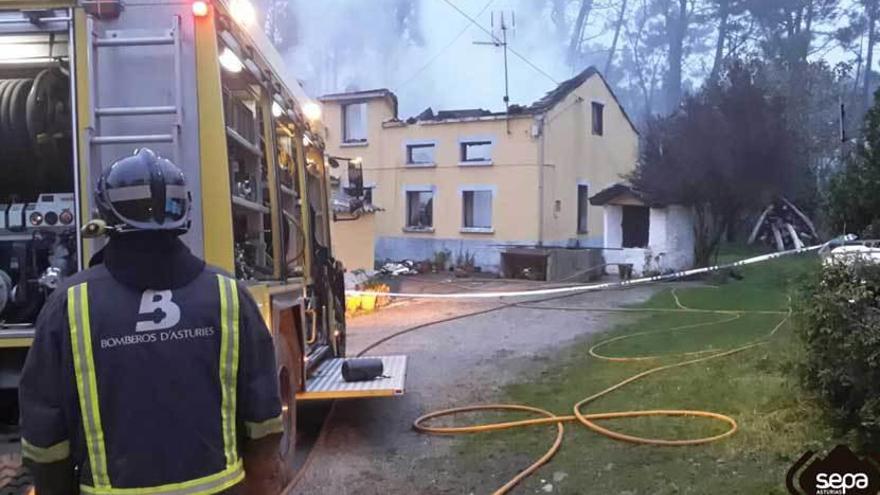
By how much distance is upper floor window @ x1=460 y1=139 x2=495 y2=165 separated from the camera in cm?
2489

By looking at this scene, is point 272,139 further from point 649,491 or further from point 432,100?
point 432,100

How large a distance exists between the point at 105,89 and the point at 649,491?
3536 mm

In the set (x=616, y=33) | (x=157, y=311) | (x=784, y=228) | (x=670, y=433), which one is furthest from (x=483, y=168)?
(x=616, y=33)

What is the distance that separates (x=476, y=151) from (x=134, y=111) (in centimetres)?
2200

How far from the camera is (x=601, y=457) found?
5184 mm

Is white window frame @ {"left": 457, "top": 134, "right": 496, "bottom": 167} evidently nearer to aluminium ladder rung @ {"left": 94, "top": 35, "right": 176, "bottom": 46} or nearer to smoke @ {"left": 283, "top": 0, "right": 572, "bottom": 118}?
smoke @ {"left": 283, "top": 0, "right": 572, "bottom": 118}

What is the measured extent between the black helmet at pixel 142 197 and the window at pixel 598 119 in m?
25.5

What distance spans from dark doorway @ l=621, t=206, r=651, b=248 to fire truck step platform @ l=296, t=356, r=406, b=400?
17.4 m

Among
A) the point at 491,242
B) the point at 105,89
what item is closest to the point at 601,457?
the point at 105,89

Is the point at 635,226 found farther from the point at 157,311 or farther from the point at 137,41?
the point at 157,311

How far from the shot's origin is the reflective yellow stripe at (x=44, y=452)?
2.01 m

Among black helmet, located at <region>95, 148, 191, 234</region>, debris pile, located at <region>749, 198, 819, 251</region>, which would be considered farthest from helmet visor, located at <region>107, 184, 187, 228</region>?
debris pile, located at <region>749, 198, 819, 251</region>

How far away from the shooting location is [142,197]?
214cm

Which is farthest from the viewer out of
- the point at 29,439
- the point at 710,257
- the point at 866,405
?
the point at 710,257
